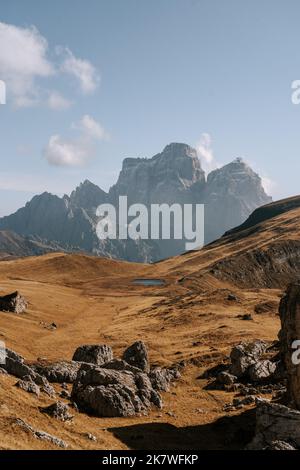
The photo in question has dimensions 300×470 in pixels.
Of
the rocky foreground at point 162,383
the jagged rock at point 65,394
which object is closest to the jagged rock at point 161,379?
the rocky foreground at point 162,383

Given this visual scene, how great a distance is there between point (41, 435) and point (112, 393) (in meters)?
13.5

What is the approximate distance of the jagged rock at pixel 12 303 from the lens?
92787mm

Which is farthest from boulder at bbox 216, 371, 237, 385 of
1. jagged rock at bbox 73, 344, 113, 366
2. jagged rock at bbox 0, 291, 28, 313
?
jagged rock at bbox 0, 291, 28, 313

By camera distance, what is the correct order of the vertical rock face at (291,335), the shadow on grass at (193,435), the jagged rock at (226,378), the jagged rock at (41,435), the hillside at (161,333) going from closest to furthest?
1. the jagged rock at (41,435)
2. the shadow on grass at (193,435)
3. the hillside at (161,333)
4. the vertical rock face at (291,335)
5. the jagged rock at (226,378)

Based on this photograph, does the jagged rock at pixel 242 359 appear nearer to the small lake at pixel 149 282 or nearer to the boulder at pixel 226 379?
the boulder at pixel 226 379

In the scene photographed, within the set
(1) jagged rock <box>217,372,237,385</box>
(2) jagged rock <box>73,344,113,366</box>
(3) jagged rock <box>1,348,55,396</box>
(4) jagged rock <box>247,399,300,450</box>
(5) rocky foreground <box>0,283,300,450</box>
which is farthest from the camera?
(2) jagged rock <box>73,344,113,366</box>

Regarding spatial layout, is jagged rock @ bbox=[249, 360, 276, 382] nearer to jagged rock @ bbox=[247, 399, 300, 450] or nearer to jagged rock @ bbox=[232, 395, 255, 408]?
jagged rock @ bbox=[232, 395, 255, 408]

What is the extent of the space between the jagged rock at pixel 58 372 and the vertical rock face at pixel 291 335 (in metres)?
23.4

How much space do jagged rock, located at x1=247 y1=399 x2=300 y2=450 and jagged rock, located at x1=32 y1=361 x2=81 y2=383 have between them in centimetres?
2508

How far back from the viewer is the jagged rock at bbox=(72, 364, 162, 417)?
43000 mm

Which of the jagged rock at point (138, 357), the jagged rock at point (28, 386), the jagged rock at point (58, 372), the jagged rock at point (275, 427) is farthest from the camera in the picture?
the jagged rock at point (138, 357)

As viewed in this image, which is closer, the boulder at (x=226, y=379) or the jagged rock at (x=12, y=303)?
the boulder at (x=226, y=379)

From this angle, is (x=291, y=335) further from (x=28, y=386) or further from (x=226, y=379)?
(x=28, y=386)
